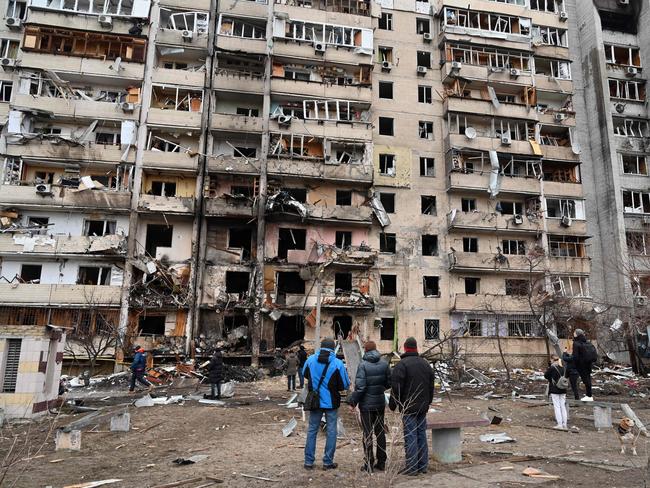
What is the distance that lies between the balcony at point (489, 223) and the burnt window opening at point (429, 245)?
4.55ft

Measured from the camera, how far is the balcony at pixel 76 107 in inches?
1152

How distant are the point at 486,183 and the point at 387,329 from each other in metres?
12.2

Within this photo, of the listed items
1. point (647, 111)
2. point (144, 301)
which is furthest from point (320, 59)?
point (647, 111)

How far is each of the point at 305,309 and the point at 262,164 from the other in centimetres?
926

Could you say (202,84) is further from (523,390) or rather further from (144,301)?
(523,390)

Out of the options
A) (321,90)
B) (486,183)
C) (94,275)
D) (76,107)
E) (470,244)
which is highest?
(321,90)

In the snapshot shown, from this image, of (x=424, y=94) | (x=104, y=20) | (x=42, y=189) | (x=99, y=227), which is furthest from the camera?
(x=424, y=94)

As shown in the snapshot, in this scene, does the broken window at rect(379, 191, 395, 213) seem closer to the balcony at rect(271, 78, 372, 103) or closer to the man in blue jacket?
the balcony at rect(271, 78, 372, 103)

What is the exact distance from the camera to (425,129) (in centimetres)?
3544

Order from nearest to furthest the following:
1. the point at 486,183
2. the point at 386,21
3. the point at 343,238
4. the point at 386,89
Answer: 1. the point at 343,238
2. the point at 486,183
3. the point at 386,89
4. the point at 386,21

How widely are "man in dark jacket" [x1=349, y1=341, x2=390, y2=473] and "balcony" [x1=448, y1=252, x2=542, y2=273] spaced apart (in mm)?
25734

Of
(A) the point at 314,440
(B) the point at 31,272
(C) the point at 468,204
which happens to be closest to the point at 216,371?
(A) the point at 314,440

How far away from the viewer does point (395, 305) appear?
104ft

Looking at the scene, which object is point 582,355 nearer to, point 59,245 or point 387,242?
point 387,242
